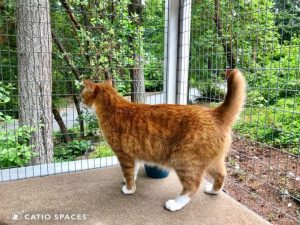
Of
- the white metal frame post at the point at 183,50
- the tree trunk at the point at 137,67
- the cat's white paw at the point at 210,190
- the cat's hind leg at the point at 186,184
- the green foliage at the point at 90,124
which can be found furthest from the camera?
the green foliage at the point at 90,124

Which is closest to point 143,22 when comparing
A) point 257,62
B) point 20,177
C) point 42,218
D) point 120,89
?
point 120,89

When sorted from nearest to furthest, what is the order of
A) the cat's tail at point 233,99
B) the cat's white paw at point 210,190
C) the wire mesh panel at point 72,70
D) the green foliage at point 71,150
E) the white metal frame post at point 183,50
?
the cat's tail at point 233,99
the cat's white paw at point 210,190
the white metal frame post at point 183,50
the wire mesh panel at point 72,70
the green foliage at point 71,150

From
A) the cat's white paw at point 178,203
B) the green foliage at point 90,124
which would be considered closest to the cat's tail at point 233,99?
the cat's white paw at point 178,203

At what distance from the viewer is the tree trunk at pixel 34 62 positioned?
2.60m

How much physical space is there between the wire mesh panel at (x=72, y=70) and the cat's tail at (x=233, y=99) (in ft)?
3.38

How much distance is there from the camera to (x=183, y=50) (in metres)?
2.38

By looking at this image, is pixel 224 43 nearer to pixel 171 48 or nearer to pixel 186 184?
pixel 171 48

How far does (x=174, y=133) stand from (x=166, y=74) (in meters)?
0.98

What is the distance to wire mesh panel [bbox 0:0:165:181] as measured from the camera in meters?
2.50

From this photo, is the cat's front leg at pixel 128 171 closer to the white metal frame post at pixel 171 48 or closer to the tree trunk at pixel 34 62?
the white metal frame post at pixel 171 48

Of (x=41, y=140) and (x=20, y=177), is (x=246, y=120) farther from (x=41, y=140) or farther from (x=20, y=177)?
(x=41, y=140)

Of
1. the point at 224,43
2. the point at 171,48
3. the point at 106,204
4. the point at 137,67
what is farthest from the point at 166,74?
the point at 106,204

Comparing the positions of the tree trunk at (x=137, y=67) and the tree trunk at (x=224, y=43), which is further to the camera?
the tree trunk at (x=137, y=67)

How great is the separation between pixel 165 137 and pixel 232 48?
0.98 m
